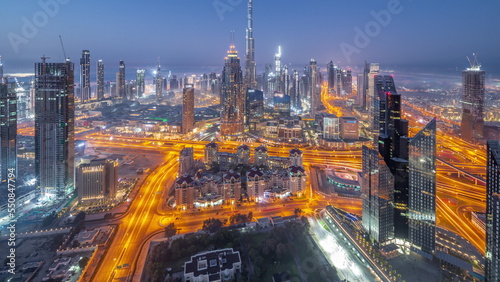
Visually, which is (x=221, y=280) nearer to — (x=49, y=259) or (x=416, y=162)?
(x=49, y=259)

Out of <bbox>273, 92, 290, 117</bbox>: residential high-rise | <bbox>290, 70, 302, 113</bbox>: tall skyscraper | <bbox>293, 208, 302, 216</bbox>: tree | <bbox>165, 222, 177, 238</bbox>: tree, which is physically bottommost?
<bbox>165, 222, 177, 238</bbox>: tree

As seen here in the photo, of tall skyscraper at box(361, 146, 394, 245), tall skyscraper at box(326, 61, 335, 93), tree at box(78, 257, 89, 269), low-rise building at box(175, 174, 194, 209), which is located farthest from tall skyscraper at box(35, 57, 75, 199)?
tall skyscraper at box(326, 61, 335, 93)

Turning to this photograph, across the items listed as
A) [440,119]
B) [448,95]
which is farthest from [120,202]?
[448,95]

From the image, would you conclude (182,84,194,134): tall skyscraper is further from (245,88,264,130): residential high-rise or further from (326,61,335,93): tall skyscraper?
(326,61,335,93): tall skyscraper

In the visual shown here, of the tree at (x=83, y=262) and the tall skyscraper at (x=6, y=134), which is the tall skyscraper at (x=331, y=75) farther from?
the tree at (x=83, y=262)

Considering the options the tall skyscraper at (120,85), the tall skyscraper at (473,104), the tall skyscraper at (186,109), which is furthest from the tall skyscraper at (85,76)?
the tall skyscraper at (473,104)

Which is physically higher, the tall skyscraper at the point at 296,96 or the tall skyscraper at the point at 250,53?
the tall skyscraper at the point at 250,53
